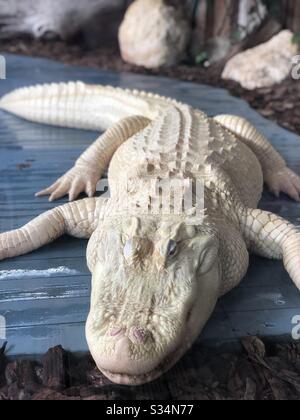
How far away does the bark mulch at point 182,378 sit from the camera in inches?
68.2

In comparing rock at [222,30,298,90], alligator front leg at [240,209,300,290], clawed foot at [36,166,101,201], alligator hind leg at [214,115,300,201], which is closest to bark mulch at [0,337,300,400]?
alligator front leg at [240,209,300,290]

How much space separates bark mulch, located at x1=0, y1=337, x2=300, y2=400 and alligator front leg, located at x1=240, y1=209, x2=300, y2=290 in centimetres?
60

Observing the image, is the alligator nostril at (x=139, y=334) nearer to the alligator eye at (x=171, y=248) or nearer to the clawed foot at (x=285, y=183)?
the alligator eye at (x=171, y=248)

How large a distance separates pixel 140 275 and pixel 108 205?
810 mm

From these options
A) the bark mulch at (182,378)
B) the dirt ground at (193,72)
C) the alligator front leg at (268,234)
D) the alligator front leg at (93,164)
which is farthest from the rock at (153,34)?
the bark mulch at (182,378)

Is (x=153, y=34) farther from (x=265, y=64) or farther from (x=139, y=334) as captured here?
(x=139, y=334)

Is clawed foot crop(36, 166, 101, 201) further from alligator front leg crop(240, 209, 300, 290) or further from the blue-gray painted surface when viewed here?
alligator front leg crop(240, 209, 300, 290)

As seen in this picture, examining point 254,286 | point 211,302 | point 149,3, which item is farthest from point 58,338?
point 149,3

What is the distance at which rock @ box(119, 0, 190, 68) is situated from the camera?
6719 mm

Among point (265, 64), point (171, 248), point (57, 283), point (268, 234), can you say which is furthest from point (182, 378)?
point (265, 64)

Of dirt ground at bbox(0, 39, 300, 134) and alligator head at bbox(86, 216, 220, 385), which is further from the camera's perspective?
dirt ground at bbox(0, 39, 300, 134)

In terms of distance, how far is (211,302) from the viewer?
6.37 feet

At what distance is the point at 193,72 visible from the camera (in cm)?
644

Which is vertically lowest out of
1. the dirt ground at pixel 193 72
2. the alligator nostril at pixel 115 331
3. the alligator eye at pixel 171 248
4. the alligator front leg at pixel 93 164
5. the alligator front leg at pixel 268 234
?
the dirt ground at pixel 193 72
